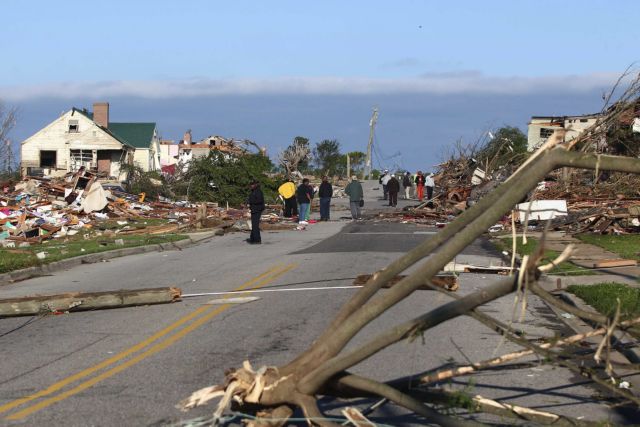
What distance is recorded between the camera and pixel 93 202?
121 ft

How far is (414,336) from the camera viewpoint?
548cm

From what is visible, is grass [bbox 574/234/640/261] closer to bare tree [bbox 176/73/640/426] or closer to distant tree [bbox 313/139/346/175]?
bare tree [bbox 176/73/640/426]

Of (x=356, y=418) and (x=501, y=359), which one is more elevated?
(x=501, y=359)

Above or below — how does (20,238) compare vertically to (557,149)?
below

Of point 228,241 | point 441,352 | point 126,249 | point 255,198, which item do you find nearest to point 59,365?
point 441,352

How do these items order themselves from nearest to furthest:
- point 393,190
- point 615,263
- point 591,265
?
point 615,263
point 591,265
point 393,190

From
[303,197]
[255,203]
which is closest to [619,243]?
[255,203]

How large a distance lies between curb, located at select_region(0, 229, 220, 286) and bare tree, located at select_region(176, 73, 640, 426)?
42.8 ft

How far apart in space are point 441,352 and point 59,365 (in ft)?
12.5

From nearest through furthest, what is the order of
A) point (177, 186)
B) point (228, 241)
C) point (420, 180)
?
point (228, 241) < point (177, 186) < point (420, 180)

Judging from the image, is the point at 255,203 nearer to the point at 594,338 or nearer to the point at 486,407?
the point at 594,338

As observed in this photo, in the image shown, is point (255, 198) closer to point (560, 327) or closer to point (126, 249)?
point (126, 249)

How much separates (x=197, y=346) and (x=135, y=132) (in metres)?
80.5

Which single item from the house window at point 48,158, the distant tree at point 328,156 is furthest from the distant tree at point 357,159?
the house window at point 48,158
